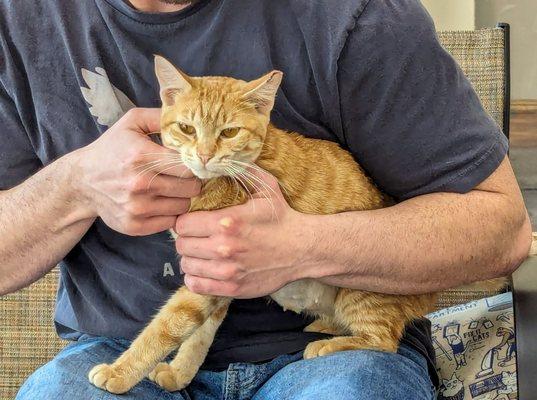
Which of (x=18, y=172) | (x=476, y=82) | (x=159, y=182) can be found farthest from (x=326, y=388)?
(x=476, y=82)

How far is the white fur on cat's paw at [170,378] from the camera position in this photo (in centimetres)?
120

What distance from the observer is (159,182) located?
108 cm

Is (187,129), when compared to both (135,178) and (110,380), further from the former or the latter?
(110,380)

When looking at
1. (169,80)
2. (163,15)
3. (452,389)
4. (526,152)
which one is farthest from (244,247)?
(526,152)

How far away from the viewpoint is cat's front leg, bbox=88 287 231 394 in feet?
3.70

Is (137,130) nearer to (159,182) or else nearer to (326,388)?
(159,182)

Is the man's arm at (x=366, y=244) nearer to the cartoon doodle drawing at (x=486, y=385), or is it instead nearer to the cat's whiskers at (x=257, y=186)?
the cat's whiskers at (x=257, y=186)

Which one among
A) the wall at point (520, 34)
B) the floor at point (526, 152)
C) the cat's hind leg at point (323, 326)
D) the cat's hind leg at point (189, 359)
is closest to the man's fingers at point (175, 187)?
the cat's hind leg at point (189, 359)

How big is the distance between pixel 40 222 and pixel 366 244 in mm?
529

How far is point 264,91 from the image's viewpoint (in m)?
1.10

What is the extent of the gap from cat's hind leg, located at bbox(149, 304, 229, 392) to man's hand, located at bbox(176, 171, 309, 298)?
0.44ft

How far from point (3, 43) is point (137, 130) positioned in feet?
1.08

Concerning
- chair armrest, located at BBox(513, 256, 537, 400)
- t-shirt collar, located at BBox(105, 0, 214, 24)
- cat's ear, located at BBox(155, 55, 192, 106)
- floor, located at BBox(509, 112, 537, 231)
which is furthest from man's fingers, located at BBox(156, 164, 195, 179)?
floor, located at BBox(509, 112, 537, 231)

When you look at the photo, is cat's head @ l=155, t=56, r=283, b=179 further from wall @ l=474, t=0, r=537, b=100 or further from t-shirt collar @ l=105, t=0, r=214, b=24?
wall @ l=474, t=0, r=537, b=100
